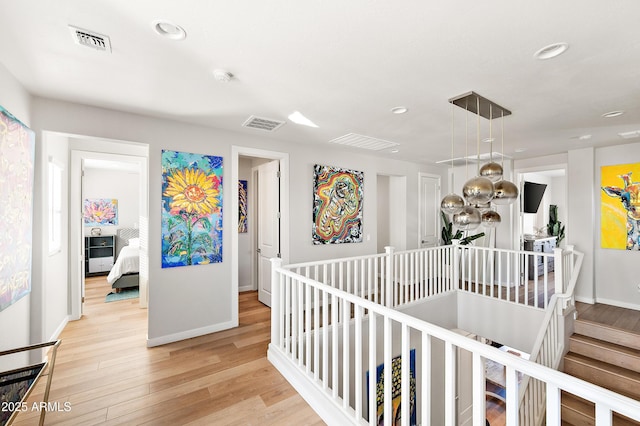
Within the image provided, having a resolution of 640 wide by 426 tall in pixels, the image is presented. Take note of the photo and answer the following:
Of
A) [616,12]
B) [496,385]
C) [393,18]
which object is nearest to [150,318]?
[393,18]

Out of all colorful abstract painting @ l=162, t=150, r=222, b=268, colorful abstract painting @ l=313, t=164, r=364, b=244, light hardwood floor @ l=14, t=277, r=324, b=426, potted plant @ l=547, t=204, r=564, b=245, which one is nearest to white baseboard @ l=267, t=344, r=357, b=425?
light hardwood floor @ l=14, t=277, r=324, b=426

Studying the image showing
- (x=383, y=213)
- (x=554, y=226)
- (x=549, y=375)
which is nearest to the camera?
(x=549, y=375)

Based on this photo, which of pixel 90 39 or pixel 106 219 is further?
pixel 106 219

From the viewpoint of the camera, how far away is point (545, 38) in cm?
165

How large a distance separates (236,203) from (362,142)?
1979 mm

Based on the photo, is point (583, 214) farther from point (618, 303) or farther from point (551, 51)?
point (551, 51)

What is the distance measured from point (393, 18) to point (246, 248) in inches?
179

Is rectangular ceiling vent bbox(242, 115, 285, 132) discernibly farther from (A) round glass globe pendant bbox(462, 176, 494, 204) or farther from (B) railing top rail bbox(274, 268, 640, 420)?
(B) railing top rail bbox(274, 268, 640, 420)

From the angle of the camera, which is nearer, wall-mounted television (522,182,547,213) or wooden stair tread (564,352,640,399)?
wooden stair tread (564,352,640,399)

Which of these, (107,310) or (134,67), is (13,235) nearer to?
(134,67)

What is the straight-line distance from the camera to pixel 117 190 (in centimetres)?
718

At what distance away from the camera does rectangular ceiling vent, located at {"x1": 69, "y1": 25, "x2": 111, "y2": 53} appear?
5.35 feet

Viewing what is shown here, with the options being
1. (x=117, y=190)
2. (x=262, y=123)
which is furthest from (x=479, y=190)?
(x=117, y=190)

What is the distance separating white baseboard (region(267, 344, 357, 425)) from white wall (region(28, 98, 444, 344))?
Answer: 3.86 ft
